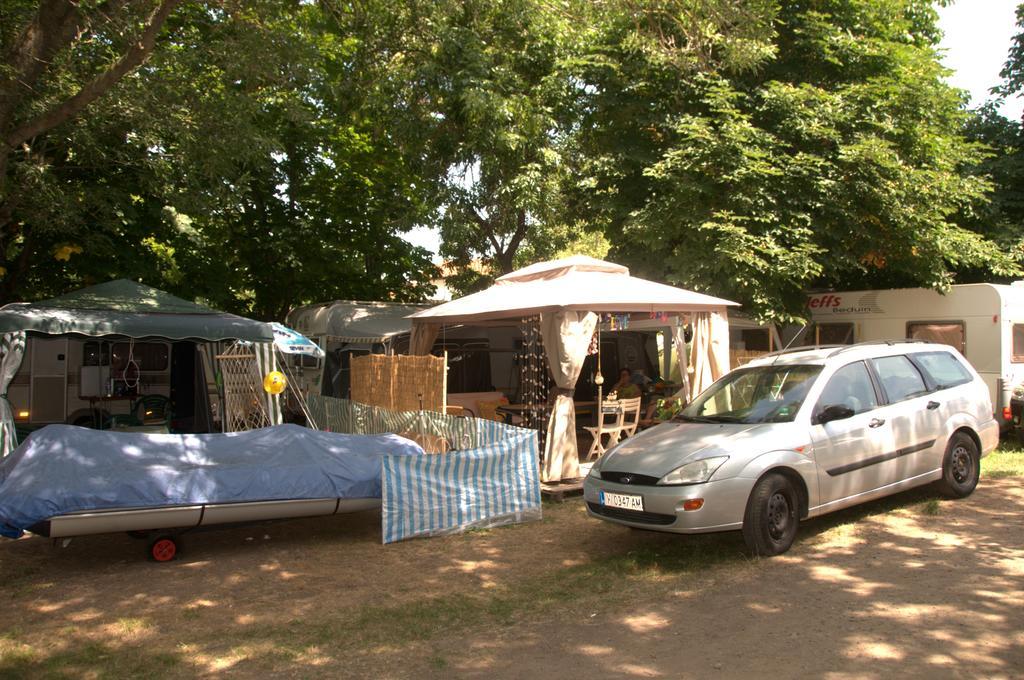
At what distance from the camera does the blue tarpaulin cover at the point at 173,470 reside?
248 inches

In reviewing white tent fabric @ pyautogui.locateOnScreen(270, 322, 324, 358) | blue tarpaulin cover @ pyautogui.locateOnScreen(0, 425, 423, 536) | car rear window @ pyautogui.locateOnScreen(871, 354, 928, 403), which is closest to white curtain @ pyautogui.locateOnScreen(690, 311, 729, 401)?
car rear window @ pyautogui.locateOnScreen(871, 354, 928, 403)

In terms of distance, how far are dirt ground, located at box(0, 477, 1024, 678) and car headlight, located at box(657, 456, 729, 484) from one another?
0.75 meters

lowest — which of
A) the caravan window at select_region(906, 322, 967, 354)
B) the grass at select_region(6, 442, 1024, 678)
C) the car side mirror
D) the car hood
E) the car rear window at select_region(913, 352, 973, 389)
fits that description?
the grass at select_region(6, 442, 1024, 678)

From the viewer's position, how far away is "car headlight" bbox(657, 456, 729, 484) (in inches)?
243

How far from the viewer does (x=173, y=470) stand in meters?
6.86

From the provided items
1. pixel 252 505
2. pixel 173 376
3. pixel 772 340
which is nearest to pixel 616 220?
pixel 772 340

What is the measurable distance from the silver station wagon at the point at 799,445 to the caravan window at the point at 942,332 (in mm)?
5011

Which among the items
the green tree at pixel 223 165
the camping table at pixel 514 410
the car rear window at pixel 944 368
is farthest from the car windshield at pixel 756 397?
the green tree at pixel 223 165

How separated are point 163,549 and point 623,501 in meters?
4.03

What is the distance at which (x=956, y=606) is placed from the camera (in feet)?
16.9

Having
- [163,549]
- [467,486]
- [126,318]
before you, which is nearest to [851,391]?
[467,486]

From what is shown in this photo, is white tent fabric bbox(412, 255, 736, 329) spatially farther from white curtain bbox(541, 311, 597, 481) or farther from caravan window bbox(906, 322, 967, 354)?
caravan window bbox(906, 322, 967, 354)

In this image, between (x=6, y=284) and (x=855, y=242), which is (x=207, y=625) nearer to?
(x=6, y=284)

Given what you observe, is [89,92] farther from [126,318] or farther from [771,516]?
→ [771,516]
